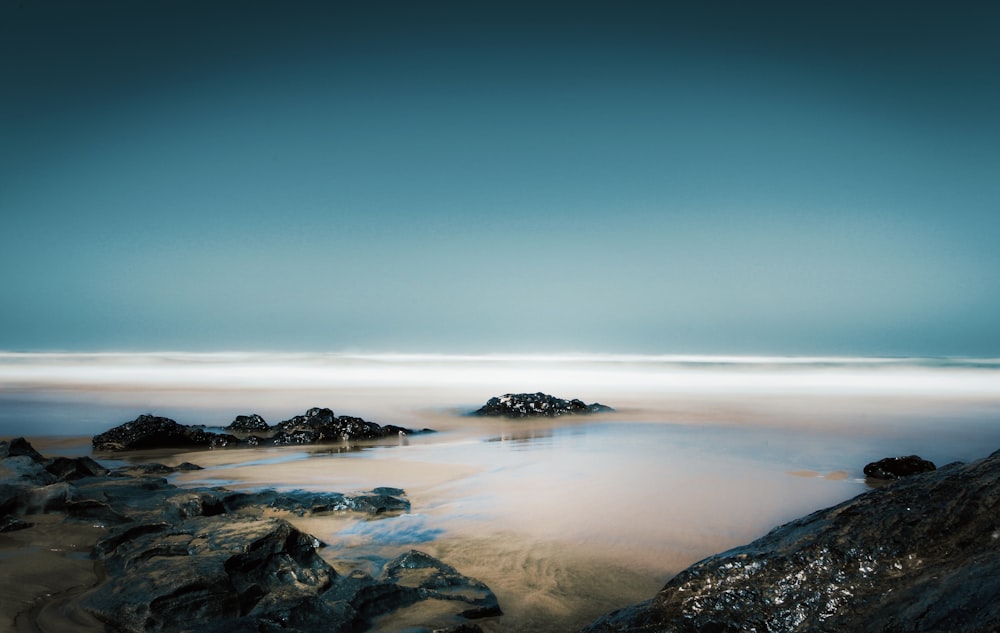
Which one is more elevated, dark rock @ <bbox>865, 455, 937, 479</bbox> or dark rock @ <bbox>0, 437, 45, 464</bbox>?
dark rock @ <bbox>0, 437, 45, 464</bbox>

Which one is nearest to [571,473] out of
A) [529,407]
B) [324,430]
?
[324,430]

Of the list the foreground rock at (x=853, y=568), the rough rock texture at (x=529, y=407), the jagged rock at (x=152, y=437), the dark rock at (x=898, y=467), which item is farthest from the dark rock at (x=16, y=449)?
the dark rock at (x=898, y=467)

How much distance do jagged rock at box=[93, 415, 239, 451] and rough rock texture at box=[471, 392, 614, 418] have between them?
4.04 metres

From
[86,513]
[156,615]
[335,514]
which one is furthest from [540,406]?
[156,615]

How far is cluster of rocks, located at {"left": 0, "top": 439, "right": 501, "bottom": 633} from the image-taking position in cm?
Answer: 227

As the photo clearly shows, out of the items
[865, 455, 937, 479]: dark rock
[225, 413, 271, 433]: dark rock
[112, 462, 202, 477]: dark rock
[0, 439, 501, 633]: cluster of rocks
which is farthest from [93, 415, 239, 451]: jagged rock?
[865, 455, 937, 479]: dark rock

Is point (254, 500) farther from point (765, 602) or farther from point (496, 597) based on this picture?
point (765, 602)

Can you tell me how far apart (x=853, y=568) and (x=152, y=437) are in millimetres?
7067

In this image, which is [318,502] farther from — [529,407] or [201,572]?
[529,407]

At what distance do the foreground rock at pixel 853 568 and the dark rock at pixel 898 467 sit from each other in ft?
11.5

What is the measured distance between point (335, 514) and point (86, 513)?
1348mm

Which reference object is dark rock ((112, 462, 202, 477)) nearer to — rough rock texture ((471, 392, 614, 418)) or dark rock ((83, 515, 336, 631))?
dark rock ((83, 515, 336, 631))

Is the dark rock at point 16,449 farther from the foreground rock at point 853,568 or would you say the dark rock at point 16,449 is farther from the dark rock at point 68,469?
the foreground rock at point 853,568

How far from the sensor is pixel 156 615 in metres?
2.24
